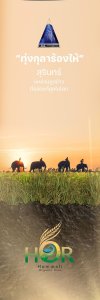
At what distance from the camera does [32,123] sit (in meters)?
2.49

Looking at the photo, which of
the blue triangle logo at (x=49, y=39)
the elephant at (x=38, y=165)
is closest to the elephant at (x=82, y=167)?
the elephant at (x=38, y=165)

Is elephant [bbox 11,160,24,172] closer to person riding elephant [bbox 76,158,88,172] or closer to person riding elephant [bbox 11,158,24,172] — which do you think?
person riding elephant [bbox 11,158,24,172]

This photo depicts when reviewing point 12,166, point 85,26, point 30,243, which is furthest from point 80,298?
point 85,26

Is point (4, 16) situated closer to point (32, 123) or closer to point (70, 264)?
point (32, 123)

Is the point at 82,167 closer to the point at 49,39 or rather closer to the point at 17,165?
the point at 17,165

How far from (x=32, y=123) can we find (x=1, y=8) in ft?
1.74

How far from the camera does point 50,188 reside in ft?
8.27

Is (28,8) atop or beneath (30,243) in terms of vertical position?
atop

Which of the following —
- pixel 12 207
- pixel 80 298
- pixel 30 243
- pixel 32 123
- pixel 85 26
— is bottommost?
pixel 80 298

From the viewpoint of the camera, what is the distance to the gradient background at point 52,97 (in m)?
2.49

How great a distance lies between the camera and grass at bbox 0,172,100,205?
252cm

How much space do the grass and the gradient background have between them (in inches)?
2.6

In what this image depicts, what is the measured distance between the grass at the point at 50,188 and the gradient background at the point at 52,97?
7cm

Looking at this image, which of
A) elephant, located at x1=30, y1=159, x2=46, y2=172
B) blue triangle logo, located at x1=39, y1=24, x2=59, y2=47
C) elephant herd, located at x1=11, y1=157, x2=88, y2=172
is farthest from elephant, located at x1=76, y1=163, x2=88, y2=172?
blue triangle logo, located at x1=39, y1=24, x2=59, y2=47
